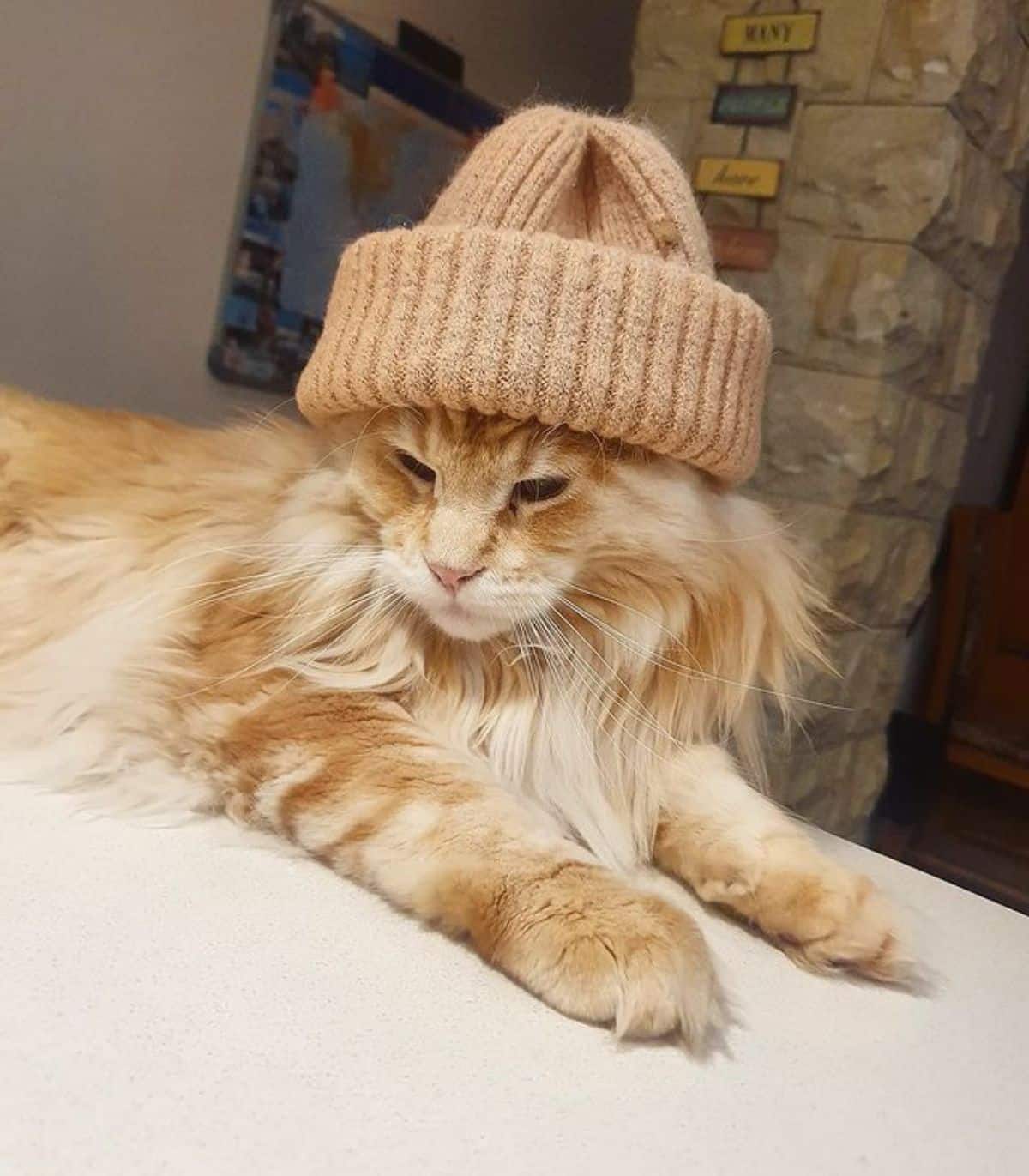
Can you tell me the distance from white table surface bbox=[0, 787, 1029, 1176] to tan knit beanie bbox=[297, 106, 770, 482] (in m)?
0.43

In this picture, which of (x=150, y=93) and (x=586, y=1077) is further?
(x=150, y=93)

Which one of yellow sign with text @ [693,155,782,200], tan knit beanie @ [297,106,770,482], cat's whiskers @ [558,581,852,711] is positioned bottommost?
cat's whiskers @ [558,581,852,711]

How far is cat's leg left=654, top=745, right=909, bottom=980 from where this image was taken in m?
0.85

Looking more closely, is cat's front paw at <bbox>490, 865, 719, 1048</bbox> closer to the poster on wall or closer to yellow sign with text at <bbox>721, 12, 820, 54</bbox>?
the poster on wall

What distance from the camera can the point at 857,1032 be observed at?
77 centimetres

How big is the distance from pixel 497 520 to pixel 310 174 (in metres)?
1.36

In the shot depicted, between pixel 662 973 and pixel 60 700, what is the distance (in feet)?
2.19

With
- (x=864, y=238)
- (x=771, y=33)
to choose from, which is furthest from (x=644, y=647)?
(x=771, y=33)

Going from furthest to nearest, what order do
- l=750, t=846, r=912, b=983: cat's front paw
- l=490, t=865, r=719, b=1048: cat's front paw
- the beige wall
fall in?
the beige wall < l=750, t=846, r=912, b=983: cat's front paw < l=490, t=865, r=719, b=1048: cat's front paw

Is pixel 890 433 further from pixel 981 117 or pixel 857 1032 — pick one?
pixel 857 1032

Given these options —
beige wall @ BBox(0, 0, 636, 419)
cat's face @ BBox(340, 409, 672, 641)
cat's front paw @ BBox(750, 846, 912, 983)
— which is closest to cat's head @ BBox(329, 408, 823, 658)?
cat's face @ BBox(340, 409, 672, 641)

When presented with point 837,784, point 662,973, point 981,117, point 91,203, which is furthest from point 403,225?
point 837,784

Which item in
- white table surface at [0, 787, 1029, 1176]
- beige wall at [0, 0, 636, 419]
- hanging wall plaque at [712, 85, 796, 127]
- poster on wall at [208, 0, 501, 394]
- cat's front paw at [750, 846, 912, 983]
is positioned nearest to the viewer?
white table surface at [0, 787, 1029, 1176]

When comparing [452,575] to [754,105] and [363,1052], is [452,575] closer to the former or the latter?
[363,1052]
